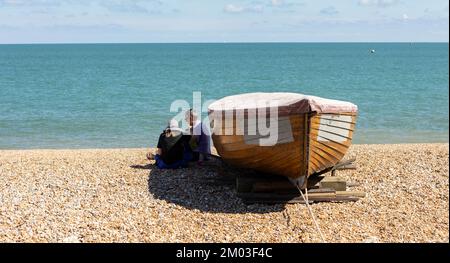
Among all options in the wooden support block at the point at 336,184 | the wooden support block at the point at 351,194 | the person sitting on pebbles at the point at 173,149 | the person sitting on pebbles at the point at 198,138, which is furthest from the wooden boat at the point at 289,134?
the person sitting on pebbles at the point at 173,149

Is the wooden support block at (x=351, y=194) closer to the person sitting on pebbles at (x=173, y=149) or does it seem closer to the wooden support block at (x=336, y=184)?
the wooden support block at (x=336, y=184)

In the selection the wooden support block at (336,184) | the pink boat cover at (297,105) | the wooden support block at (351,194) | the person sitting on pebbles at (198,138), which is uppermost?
the pink boat cover at (297,105)

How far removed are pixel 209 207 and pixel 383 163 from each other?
183 inches

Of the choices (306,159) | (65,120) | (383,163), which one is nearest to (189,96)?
(65,120)

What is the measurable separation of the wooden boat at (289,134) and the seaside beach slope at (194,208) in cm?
64

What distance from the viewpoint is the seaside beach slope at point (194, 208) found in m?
Answer: 7.09

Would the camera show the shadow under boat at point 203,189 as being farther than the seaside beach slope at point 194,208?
Yes

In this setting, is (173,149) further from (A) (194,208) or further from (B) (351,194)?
(B) (351,194)

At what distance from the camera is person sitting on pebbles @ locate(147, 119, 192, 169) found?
10.4 metres

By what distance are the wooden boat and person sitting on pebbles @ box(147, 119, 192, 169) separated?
5.18ft

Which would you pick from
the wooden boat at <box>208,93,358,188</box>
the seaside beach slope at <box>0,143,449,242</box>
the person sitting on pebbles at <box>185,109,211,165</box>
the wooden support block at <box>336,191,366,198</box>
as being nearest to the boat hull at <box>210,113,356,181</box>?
the wooden boat at <box>208,93,358,188</box>

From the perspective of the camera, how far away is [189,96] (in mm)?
39844

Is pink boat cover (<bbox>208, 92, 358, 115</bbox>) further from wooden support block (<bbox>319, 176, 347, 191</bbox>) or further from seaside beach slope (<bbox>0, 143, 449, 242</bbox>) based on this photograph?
seaside beach slope (<bbox>0, 143, 449, 242</bbox>)
